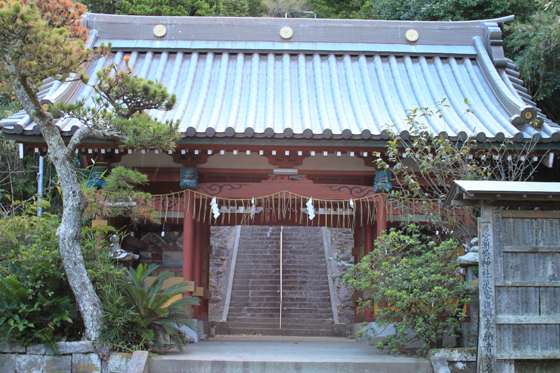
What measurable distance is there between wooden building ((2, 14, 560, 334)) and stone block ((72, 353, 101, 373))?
214cm

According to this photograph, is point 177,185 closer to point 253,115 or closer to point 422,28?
point 253,115

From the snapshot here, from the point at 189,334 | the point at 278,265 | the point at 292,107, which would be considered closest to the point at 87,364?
the point at 189,334

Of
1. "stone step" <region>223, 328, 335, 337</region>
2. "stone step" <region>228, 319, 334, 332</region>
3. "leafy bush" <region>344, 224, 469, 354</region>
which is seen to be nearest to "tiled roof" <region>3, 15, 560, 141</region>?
"leafy bush" <region>344, 224, 469, 354</region>

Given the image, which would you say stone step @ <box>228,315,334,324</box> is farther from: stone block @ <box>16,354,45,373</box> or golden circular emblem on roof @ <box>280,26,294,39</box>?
stone block @ <box>16,354,45,373</box>

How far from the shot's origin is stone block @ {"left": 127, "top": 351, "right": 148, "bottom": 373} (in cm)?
518

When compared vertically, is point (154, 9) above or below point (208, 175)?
above

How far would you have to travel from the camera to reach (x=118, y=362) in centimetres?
539

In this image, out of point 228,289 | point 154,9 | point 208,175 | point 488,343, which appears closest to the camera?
point 488,343

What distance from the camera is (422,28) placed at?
401 inches

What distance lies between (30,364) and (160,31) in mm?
6807

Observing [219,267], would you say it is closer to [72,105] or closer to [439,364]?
[72,105]

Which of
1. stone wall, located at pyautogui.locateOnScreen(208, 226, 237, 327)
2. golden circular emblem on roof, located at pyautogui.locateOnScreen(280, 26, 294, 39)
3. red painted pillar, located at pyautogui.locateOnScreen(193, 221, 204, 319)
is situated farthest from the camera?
stone wall, located at pyautogui.locateOnScreen(208, 226, 237, 327)

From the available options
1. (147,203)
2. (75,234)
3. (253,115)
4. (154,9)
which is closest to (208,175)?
(253,115)

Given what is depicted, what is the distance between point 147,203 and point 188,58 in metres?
4.72
